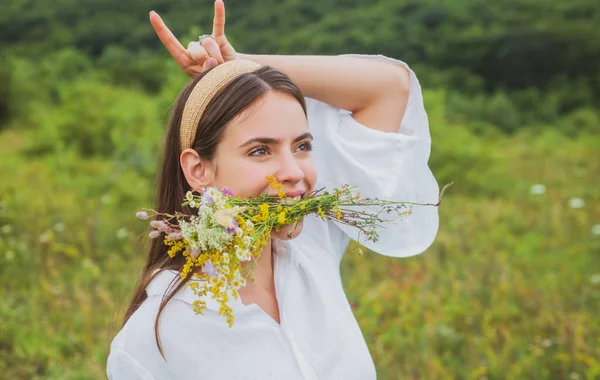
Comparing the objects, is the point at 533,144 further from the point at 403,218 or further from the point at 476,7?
the point at 403,218

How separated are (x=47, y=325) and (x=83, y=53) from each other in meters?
11.9

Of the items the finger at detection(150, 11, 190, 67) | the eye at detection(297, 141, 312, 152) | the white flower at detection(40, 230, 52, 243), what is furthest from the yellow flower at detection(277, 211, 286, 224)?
the white flower at detection(40, 230, 52, 243)

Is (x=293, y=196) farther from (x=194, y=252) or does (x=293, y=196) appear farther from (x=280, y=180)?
(x=194, y=252)

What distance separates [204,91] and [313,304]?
590 millimetres

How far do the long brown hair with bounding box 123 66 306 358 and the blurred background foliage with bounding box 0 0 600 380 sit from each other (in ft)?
0.85

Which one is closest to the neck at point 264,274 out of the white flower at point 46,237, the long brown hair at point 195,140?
the long brown hair at point 195,140

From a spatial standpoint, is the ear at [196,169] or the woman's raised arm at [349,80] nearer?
the ear at [196,169]

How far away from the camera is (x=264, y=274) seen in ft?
6.14

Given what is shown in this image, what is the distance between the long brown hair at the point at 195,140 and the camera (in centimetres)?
168

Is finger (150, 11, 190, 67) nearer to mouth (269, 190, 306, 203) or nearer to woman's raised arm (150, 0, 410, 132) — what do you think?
woman's raised arm (150, 0, 410, 132)

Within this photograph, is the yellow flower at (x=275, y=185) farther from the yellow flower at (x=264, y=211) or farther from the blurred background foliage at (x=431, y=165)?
the blurred background foliage at (x=431, y=165)

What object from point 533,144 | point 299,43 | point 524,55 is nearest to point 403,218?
point 533,144

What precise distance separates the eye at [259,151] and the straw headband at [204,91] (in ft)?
0.53

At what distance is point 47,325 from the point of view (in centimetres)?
412
